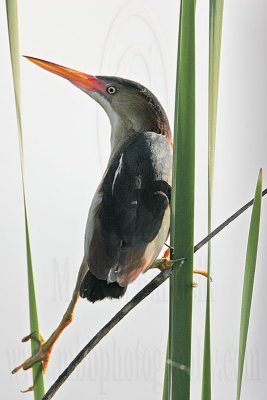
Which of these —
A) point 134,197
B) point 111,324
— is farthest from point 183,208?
point 111,324

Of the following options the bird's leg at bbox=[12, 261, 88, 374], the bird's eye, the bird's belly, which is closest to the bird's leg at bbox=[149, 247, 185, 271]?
the bird's belly

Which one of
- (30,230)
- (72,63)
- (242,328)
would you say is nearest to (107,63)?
(72,63)

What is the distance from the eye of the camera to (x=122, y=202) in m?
1.03

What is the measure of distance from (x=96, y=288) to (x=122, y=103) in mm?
307

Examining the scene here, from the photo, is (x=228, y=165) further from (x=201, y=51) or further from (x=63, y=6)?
(x=63, y=6)

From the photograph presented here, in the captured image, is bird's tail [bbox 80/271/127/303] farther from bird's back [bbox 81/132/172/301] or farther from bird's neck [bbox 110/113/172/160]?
bird's neck [bbox 110/113/172/160]

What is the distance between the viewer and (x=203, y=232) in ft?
3.73

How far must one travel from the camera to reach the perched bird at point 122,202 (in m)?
1.02

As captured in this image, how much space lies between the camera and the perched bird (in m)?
1.02

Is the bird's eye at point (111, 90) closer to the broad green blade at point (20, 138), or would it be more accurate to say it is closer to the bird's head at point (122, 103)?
the bird's head at point (122, 103)

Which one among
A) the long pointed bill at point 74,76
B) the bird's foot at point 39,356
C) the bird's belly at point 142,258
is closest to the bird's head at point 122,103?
the long pointed bill at point 74,76

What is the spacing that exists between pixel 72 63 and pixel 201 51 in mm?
258

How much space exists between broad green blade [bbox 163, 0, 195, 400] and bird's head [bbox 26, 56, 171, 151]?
0.15 meters

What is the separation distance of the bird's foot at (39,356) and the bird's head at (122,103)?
0.33 metres
